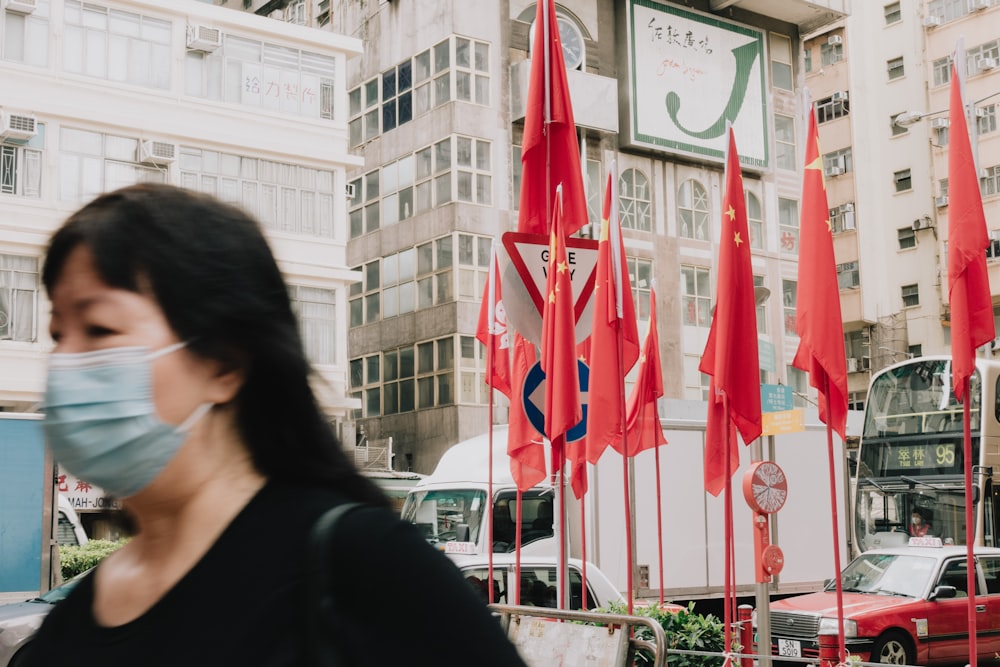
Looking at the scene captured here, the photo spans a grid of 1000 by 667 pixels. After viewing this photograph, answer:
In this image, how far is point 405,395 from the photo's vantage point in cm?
3625

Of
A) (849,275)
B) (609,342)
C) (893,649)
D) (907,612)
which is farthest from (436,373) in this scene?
(609,342)

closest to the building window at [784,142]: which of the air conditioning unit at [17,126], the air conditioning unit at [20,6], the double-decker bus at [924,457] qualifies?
the double-decker bus at [924,457]

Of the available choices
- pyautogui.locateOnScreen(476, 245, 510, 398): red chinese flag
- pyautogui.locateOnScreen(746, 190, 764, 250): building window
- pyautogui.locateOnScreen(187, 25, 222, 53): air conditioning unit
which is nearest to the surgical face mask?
pyautogui.locateOnScreen(476, 245, 510, 398): red chinese flag

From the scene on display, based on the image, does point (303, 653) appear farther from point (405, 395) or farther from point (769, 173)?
point (769, 173)

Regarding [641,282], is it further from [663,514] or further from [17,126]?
[663,514]

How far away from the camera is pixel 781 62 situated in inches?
1743

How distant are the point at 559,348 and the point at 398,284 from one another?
1146 inches

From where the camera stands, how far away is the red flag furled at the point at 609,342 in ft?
31.3

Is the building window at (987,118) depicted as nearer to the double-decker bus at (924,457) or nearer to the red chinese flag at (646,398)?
the double-decker bus at (924,457)

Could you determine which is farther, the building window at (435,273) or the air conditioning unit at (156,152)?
the building window at (435,273)

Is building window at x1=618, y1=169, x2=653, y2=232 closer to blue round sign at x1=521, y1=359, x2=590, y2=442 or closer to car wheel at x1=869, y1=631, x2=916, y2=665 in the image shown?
car wheel at x1=869, y1=631, x2=916, y2=665

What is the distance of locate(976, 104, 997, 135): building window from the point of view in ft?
151

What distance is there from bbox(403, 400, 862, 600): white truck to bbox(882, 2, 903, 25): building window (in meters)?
35.8

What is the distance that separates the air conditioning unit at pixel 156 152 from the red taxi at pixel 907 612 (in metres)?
18.9
